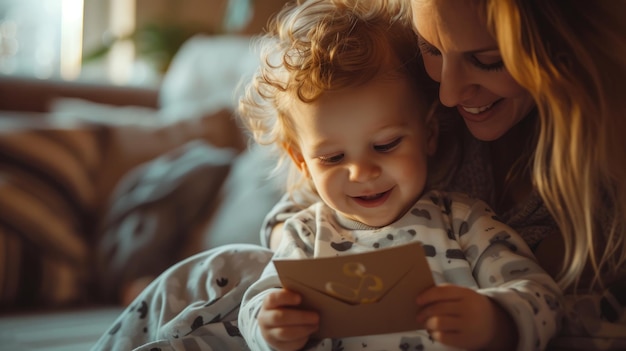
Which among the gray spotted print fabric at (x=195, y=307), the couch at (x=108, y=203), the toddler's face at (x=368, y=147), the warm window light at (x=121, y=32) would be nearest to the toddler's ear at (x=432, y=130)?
the toddler's face at (x=368, y=147)

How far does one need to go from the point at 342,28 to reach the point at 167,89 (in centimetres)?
240

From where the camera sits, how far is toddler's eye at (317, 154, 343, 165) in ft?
3.62

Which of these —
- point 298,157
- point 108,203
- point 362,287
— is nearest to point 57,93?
point 108,203

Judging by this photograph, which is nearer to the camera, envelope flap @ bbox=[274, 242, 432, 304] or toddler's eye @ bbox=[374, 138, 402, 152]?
envelope flap @ bbox=[274, 242, 432, 304]

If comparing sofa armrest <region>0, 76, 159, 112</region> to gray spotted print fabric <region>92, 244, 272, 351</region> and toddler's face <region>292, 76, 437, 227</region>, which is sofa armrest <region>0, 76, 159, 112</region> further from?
toddler's face <region>292, 76, 437, 227</region>

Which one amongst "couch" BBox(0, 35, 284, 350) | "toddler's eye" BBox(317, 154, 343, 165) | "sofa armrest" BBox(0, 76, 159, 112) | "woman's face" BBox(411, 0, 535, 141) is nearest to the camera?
"woman's face" BBox(411, 0, 535, 141)

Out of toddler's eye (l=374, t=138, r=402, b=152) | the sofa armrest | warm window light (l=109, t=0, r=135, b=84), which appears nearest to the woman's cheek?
toddler's eye (l=374, t=138, r=402, b=152)

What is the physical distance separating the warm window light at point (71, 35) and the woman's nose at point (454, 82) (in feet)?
13.4

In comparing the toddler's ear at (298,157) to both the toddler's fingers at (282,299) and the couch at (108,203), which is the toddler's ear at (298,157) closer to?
the toddler's fingers at (282,299)

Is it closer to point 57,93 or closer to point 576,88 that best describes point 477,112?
point 576,88

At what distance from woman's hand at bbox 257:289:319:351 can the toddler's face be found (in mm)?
207

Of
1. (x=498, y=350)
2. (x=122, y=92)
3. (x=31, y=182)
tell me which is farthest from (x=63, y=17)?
(x=498, y=350)

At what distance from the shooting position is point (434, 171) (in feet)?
3.98

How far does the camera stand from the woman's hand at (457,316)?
888 millimetres
